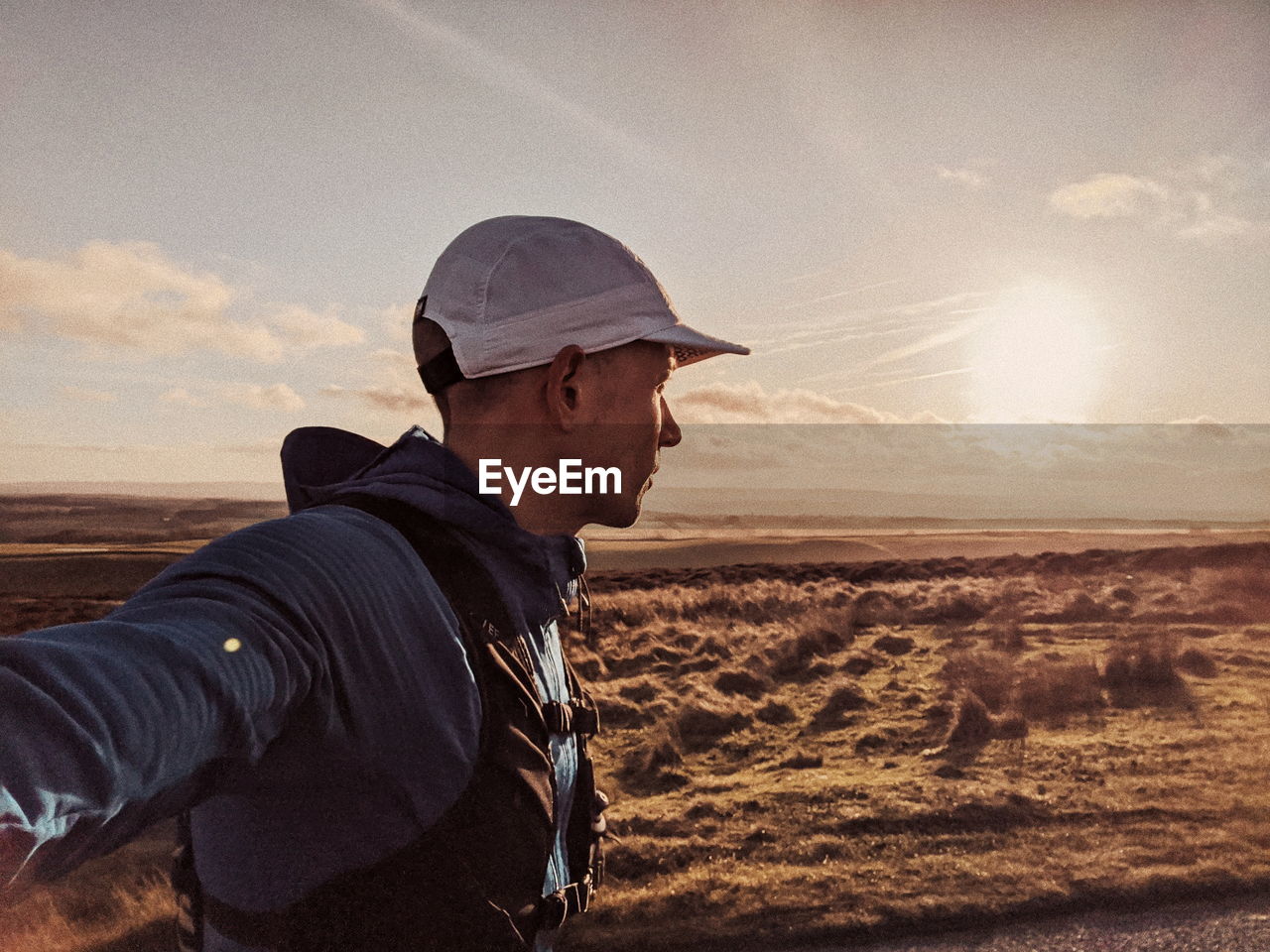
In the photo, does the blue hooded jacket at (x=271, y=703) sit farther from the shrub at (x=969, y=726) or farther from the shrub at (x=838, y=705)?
the shrub at (x=838, y=705)

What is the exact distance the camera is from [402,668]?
138cm

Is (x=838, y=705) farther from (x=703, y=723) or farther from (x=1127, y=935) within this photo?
(x=1127, y=935)

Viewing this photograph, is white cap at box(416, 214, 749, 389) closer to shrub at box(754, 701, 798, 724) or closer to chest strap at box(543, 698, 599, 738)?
chest strap at box(543, 698, 599, 738)

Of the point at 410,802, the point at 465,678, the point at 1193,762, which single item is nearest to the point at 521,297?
the point at 465,678

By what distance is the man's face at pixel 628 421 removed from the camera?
1912 millimetres

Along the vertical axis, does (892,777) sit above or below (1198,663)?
above

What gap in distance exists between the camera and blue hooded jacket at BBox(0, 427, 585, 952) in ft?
3.05

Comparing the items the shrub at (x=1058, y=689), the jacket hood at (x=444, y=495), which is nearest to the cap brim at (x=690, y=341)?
the jacket hood at (x=444, y=495)

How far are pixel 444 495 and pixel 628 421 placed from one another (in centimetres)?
45

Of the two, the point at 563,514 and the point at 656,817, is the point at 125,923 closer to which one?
the point at 656,817

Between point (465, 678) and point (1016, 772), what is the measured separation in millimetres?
9485

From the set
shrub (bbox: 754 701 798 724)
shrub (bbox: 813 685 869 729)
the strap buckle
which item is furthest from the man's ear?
shrub (bbox: 813 685 869 729)

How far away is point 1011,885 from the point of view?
6559 millimetres


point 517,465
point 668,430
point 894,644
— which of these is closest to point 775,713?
point 894,644
